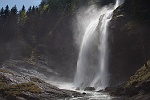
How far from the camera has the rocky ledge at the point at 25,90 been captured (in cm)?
3656

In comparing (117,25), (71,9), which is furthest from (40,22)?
(117,25)

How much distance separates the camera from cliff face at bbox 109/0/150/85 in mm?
58750

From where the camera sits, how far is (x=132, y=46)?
61.4 meters

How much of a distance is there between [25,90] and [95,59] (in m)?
38.8

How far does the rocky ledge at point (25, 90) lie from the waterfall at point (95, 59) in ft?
78.9

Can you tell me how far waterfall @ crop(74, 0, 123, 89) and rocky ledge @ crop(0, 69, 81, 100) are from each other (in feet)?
78.9

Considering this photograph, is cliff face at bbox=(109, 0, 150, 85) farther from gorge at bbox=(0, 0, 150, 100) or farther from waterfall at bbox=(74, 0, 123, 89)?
waterfall at bbox=(74, 0, 123, 89)

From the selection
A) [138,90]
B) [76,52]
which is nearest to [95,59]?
[76,52]

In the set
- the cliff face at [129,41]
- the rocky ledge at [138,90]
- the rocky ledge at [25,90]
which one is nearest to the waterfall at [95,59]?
the cliff face at [129,41]

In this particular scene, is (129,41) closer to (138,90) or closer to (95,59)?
(95,59)

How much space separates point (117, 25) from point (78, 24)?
38806 mm

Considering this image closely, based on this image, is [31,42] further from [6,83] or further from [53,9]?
[6,83]

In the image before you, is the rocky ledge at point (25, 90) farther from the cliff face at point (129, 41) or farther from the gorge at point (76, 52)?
the cliff face at point (129, 41)

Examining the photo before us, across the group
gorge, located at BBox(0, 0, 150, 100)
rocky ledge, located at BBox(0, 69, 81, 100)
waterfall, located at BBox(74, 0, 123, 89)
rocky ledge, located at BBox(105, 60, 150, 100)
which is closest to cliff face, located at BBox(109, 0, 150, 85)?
gorge, located at BBox(0, 0, 150, 100)
